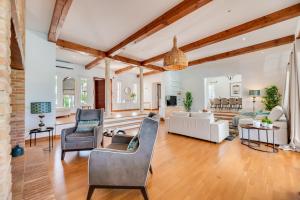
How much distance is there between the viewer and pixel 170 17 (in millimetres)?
2982

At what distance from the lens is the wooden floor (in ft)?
5.93

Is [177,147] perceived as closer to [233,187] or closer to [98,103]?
[233,187]

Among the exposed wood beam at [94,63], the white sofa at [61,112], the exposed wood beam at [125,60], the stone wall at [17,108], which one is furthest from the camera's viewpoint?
the exposed wood beam at [94,63]

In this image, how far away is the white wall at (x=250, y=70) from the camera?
20.0ft

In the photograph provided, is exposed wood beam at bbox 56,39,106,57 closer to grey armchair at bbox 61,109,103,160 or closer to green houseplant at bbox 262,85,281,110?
grey armchair at bbox 61,109,103,160

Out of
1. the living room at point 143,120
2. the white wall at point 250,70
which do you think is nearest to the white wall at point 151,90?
the white wall at point 250,70

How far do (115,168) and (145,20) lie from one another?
3.26m

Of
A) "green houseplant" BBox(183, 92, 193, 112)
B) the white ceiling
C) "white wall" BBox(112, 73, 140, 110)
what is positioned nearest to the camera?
the white ceiling

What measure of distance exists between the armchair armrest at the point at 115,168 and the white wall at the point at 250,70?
708cm

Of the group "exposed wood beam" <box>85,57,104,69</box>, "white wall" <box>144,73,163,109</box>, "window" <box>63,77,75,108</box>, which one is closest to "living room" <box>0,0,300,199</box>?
"exposed wood beam" <box>85,57,104,69</box>

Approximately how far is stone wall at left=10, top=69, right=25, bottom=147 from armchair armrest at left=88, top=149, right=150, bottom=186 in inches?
89.0

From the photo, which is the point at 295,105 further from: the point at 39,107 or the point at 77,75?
the point at 77,75

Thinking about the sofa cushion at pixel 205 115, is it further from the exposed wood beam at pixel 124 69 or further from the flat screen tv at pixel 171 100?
the exposed wood beam at pixel 124 69

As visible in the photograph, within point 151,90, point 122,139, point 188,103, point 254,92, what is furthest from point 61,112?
point 254,92
